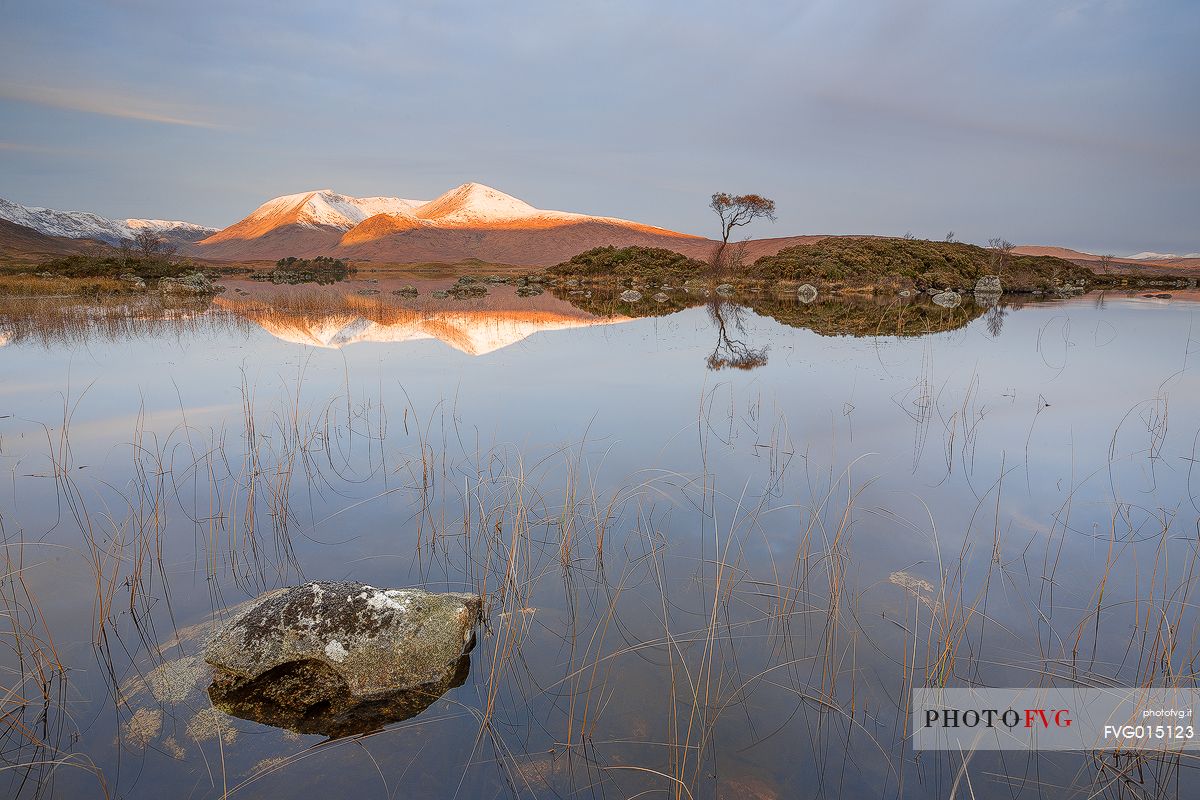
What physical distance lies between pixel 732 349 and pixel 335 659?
1056cm

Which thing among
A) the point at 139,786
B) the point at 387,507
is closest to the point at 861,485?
the point at 387,507

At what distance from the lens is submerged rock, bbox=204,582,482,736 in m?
2.63

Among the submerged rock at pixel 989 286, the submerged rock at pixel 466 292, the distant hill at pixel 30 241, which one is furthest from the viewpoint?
the distant hill at pixel 30 241

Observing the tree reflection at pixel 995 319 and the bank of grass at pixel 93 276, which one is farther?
the bank of grass at pixel 93 276

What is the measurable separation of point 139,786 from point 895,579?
3.76 meters

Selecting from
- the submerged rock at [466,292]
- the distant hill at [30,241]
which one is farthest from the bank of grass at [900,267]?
the distant hill at [30,241]

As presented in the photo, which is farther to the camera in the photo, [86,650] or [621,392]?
[621,392]

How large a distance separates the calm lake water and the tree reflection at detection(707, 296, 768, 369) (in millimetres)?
1895

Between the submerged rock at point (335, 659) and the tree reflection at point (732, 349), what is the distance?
806cm

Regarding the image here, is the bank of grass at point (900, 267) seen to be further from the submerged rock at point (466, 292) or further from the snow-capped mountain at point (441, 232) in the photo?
the snow-capped mountain at point (441, 232)

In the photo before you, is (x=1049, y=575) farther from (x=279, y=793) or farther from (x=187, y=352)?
(x=187, y=352)

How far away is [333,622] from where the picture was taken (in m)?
2.83

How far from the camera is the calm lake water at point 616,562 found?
2361 mm

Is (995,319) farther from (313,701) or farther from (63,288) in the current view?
(63,288)
